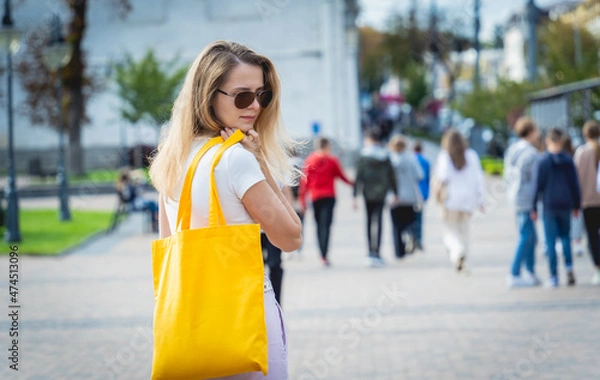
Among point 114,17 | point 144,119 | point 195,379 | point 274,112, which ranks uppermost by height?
point 114,17

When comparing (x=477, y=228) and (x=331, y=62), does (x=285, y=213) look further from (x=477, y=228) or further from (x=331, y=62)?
(x=331, y=62)

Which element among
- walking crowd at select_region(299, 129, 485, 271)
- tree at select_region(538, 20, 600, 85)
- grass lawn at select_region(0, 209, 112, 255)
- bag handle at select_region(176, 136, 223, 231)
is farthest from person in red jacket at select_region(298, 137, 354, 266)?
bag handle at select_region(176, 136, 223, 231)

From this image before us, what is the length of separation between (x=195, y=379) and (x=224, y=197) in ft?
1.73

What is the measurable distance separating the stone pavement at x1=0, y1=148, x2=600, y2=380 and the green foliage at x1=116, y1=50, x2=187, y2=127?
86.2ft

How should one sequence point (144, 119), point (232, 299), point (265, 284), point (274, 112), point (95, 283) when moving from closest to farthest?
point (232, 299) < point (265, 284) < point (274, 112) < point (95, 283) < point (144, 119)

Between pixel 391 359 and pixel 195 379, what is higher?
pixel 195 379

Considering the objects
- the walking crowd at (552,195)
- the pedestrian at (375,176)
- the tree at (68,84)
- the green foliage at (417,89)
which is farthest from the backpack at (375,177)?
the green foliage at (417,89)

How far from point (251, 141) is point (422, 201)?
11.9 meters

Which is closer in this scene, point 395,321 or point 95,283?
point 395,321

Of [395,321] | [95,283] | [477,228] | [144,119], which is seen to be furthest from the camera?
[144,119]

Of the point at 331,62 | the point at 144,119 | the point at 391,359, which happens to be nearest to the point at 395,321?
the point at 391,359

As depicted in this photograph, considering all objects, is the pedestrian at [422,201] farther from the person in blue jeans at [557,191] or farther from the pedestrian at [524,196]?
the person in blue jeans at [557,191]

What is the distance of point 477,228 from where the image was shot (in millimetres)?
18734

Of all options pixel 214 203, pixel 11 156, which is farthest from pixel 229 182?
pixel 11 156
